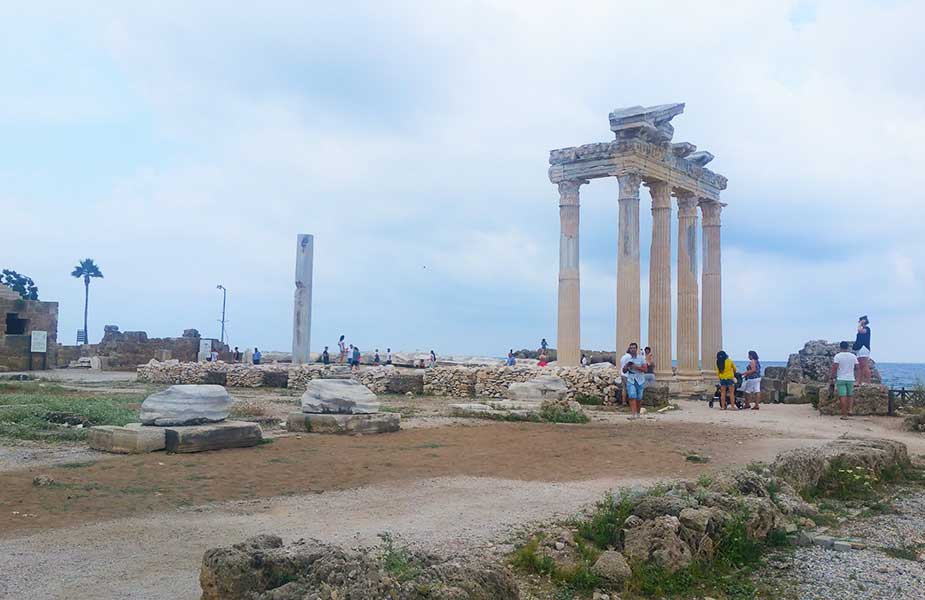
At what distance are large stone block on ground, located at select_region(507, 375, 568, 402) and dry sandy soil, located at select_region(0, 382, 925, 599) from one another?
4244 millimetres

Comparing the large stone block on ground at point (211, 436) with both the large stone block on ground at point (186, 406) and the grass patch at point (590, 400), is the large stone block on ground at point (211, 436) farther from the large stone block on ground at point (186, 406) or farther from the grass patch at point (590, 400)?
the grass patch at point (590, 400)

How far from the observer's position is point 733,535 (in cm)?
623

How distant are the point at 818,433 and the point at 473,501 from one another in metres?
9.29

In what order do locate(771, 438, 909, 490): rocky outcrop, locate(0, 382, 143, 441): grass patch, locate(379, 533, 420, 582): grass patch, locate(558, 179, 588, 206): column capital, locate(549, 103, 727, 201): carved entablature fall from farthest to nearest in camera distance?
locate(558, 179, 588, 206): column capital, locate(549, 103, 727, 201): carved entablature, locate(0, 382, 143, 441): grass patch, locate(771, 438, 909, 490): rocky outcrop, locate(379, 533, 420, 582): grass patch

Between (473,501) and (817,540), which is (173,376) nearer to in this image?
(473,501)

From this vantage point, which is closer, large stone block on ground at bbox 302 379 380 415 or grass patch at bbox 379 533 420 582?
grass patch at bbox 379 533 420 582

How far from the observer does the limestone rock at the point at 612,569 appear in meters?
5.44

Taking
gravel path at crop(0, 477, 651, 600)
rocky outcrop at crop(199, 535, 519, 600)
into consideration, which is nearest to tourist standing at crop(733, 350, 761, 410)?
gravel path at crop(0, 477, 651, 600)

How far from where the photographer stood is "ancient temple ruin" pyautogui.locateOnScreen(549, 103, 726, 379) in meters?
24.3

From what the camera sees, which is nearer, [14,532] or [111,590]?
[111,590]

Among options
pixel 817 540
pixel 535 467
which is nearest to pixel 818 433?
pixel 535 467

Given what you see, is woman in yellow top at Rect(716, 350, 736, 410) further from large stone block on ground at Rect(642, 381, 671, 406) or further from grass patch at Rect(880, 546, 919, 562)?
grass patch at Rect(880, 546, 919, 562)

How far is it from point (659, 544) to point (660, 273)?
20801 mm

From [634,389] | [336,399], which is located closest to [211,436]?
[336,399]
